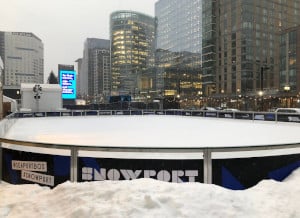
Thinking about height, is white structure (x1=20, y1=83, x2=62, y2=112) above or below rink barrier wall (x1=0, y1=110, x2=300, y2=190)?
above

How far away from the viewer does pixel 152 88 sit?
155 m

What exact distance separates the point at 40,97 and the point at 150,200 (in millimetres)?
51166

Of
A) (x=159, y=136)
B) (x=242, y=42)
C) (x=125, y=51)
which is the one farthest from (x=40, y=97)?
(x=125, y=51)

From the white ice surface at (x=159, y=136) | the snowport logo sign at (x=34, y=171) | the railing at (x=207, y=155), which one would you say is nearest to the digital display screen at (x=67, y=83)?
the white ice surface at (x=159, y=136)

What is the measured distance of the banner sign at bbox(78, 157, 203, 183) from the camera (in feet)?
19.6

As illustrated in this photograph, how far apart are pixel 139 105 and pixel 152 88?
83208mm

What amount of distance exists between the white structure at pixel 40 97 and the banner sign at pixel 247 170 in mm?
49364

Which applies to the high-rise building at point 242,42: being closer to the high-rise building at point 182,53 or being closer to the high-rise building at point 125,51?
the high-rise building at point 182,53

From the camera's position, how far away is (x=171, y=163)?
6.00 meters

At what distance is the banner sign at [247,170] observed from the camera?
6016 millimetres

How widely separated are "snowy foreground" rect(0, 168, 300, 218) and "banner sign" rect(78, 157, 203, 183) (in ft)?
0.84

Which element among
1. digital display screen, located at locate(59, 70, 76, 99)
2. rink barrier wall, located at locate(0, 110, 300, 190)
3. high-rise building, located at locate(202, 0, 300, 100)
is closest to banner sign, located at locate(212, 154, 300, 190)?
rink barrier wall, located at locate(0, 110, 300, 190)

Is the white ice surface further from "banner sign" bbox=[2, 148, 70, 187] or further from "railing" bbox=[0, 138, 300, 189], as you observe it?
"banner sign" bbox=[2, 148, 70, 187]

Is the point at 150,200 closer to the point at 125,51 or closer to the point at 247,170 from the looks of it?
the point at 247,170
